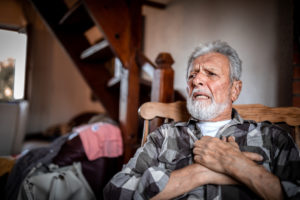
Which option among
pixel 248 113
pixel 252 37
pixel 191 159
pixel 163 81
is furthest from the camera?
pixel 252 37

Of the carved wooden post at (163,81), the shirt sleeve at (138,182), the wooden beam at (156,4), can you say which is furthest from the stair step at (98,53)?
the shirt sleeve at (138,182)

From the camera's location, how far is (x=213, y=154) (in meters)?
0.87

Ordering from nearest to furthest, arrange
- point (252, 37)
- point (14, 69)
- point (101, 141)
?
point (252, 37), point (101, 141), point (14, 69)

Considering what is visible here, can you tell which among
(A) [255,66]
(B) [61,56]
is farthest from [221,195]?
(B) [61,56]

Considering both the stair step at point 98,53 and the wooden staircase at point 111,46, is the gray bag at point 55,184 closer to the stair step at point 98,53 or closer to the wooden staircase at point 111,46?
the wooden staircase at point 111,46

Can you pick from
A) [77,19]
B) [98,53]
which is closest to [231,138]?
[98,53]

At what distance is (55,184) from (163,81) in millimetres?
1009

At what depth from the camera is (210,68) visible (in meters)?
1.09

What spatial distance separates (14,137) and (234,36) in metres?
2.34

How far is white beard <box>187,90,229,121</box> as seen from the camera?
1.06m

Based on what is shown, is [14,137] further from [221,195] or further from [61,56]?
[61,56]

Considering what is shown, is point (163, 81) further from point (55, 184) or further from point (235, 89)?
point (55, 184)

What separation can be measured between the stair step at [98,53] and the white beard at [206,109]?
0.96 metres

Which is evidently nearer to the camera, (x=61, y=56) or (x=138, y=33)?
(x=138, y=33)
